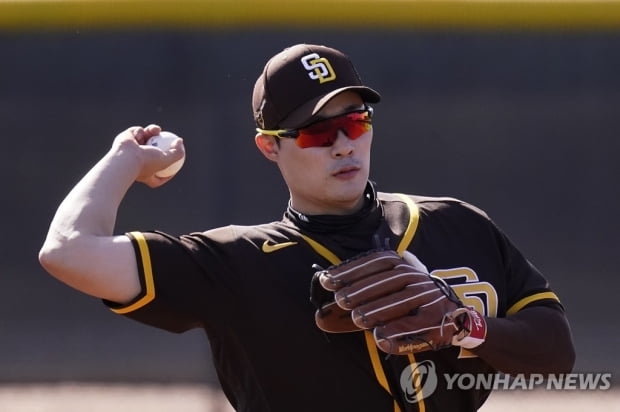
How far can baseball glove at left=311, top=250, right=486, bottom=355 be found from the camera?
1.80 meters

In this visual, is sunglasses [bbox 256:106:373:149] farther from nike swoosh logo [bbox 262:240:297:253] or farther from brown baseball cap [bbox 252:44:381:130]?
nike swoosh logo [bbox 262:240:297:253]

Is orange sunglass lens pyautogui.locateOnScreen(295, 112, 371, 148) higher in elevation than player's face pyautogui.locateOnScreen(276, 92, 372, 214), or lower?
higher

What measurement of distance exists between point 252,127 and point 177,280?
2130 millimetres

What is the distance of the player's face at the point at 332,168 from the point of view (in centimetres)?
208

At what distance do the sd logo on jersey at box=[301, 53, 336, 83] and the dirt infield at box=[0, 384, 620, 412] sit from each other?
2.06 m

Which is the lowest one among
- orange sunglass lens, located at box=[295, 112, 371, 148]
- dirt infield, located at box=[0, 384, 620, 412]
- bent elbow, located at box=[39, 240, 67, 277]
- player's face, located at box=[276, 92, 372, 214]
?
dirt infield, located at box=[0, 384, 620, 412]

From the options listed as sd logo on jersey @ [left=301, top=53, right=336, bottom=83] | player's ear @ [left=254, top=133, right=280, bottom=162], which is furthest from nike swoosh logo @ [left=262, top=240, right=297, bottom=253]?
sd logo on jersey @ [left=301, top=53, right=336, bottom=83]

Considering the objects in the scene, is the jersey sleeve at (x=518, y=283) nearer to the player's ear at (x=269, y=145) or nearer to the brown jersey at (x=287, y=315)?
the brown jersey at (x=287, y=315)

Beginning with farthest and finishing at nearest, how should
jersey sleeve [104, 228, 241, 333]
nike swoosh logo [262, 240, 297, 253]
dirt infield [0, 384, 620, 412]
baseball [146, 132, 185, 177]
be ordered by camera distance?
1. dirt infield [0, 384, 620, 412]
2. baseball [146, 132, 185, 177]
3. nike swoosh logo [262, 240, 297, 253]
4. jersey sleeve [104, 228, 241, 333]

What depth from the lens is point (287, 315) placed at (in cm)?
199

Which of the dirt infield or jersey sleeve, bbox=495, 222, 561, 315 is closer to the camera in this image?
jersey sleeve, bbox=495, 222, 561, 315

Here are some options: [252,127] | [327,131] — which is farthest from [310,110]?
[252,127]

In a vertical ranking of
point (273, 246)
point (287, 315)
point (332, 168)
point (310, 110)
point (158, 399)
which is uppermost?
point (310, 110)

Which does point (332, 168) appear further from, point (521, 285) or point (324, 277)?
point (521, 285)
